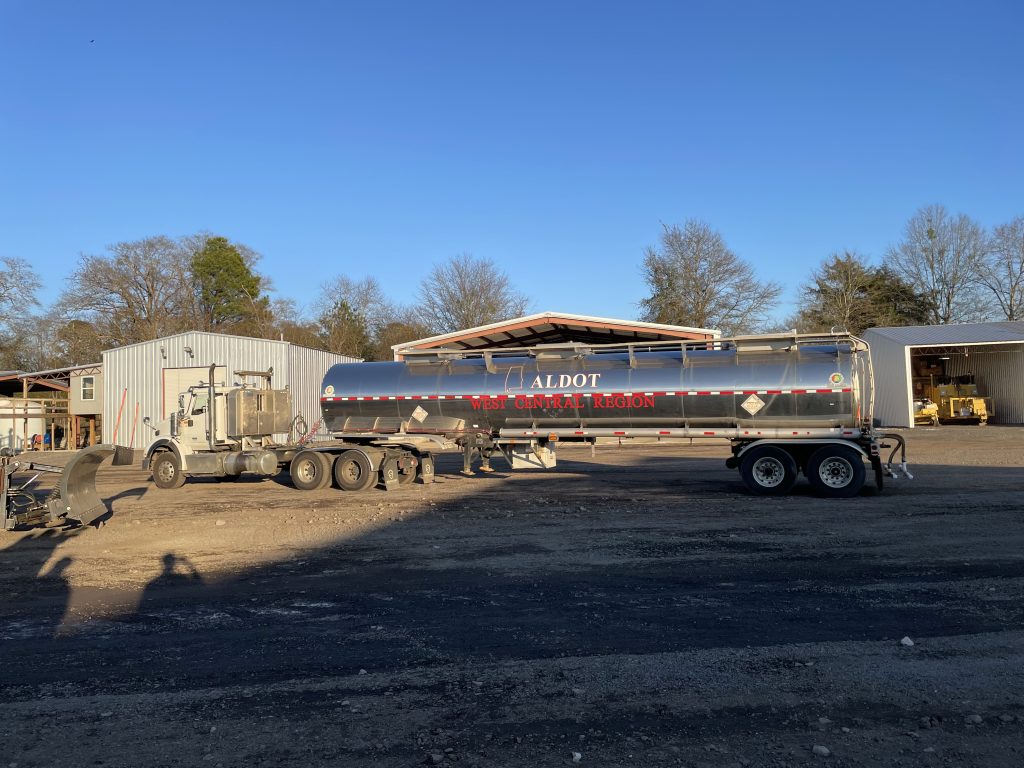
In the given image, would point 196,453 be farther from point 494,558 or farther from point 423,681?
point 423,681

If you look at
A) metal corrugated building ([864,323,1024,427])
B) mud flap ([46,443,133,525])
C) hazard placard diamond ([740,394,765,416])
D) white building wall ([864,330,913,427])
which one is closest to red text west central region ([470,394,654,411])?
hazard placard diamond ([740,394,765,416])

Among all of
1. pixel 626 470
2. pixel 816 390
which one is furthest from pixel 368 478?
pixel 816 390

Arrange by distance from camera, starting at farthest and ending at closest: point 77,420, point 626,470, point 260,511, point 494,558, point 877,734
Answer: point 77,420, point 626,470, point 260,511, point 494,558, point 877,734

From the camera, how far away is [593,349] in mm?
17250

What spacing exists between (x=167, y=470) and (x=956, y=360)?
1684 inches

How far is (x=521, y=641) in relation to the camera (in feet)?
19.8

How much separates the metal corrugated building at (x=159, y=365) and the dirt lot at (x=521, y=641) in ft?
69.0

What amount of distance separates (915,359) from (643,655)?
145 ft

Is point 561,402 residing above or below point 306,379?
below

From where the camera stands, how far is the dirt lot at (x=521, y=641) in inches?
167

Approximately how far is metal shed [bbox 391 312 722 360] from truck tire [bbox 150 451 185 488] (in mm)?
8859

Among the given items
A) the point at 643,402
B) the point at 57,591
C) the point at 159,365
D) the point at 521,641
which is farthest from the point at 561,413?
the point at 159,365

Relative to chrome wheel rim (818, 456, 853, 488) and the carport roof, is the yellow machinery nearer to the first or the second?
the carport roof

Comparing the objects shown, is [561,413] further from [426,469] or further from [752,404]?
[752,404]
